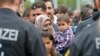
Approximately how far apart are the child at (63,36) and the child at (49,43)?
109cm

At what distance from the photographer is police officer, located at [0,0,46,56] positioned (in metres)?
3.73

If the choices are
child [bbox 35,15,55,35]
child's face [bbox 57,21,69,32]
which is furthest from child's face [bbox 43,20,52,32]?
child's face [bbox 57,21,69,32]

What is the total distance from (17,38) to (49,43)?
6.53 feet

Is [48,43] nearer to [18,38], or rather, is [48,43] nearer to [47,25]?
[47,25]

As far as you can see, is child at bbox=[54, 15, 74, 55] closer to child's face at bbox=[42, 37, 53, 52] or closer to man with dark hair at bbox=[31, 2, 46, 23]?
man with dark hair at bbox=[31, 2, 46, 23]

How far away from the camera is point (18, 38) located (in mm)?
3750

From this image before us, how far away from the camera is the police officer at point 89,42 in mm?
3557

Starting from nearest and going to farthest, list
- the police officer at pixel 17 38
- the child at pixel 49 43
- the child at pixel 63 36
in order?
the police officer at pixel 17 38, the child at pixel 49 43, the child at pixel 63 36

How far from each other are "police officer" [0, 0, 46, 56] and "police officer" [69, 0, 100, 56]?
35 cm

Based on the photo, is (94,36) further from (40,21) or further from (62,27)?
(62,27)

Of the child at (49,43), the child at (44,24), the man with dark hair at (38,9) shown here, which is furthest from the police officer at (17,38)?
the man with dark hair at (38,9)

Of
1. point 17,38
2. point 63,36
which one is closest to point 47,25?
point 63,36

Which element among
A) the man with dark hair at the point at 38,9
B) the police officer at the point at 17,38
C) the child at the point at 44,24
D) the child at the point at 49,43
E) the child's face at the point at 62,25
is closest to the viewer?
the police officer at the point at 17,38

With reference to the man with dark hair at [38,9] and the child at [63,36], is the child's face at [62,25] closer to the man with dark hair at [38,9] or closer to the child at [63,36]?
the child at [63,36]
